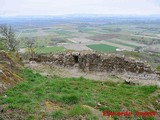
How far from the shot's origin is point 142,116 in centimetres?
1017

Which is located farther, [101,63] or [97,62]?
[97,62]

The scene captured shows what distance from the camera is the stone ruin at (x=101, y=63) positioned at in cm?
1744

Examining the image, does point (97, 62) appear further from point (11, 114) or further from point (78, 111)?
point (11, 114)

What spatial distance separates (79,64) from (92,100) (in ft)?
28.7

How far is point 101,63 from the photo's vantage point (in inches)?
740

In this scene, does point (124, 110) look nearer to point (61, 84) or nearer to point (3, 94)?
point (61, 84)

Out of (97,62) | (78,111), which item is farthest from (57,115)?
(97,62)

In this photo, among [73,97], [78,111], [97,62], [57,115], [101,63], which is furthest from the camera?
[97,62]

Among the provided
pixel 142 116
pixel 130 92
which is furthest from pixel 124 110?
pixel 130 92

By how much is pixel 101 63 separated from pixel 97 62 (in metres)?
0.35

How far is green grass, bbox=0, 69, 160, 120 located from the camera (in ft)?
30.1

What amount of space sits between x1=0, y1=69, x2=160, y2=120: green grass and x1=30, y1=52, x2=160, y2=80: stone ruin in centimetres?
336

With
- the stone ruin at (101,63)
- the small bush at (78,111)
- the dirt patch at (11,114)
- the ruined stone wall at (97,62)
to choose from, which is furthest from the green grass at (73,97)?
the ruined stone wall at (97,62)

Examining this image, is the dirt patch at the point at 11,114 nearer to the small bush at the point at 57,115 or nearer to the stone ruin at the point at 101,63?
the small bush at the point at 57,115
